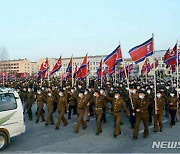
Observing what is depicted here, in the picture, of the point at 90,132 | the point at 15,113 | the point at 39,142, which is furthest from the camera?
the point at 90,132

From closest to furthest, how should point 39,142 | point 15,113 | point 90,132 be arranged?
point 15,113 < point 39,142 < point 90,132

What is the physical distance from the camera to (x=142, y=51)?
1191cm

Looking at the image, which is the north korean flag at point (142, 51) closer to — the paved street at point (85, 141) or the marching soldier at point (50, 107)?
the paved street at point (85, 141)

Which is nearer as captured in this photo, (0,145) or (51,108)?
(0,145)

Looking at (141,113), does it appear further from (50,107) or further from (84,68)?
(84,68)

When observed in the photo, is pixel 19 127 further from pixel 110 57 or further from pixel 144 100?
pixel 110 57

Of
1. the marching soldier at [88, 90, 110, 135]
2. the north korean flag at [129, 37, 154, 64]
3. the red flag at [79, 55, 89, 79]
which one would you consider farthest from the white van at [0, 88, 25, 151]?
the red flag at [79, 55, 89, 79]

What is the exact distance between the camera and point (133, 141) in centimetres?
912

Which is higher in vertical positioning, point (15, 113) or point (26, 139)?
point (15, 113)

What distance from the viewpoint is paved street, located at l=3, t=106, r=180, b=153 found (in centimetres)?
823

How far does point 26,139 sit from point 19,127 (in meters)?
1.08

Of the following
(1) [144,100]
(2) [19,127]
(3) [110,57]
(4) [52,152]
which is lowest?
(4) [52,152]

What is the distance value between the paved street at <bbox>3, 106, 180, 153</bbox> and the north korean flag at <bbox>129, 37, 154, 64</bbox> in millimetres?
2986

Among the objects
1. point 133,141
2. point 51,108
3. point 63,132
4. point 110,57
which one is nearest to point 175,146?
point 133,141
